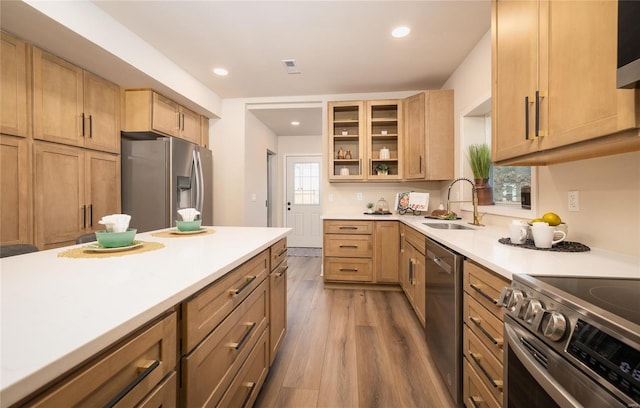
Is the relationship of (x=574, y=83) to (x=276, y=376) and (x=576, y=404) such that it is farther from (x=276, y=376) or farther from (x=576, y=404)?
(x=276, y=376)

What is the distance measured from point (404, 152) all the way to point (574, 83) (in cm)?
254

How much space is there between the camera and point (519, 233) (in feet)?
4.56

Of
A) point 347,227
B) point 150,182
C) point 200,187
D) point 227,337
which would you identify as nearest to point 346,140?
point 347,227

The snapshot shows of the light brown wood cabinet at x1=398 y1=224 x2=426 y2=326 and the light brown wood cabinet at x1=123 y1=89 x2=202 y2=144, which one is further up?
the light brown wood cabinet at x1=123 y1=89 x2=202 y2=144

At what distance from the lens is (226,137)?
4039mm

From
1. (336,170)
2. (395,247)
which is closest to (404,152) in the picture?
(336,170)

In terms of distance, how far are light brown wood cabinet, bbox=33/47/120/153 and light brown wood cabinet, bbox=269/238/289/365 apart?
2.10 m

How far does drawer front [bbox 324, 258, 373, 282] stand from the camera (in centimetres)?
328

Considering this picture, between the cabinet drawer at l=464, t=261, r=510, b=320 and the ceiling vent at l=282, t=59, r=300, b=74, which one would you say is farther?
the ceiling vent at l=282, t=59, r=300, b=74

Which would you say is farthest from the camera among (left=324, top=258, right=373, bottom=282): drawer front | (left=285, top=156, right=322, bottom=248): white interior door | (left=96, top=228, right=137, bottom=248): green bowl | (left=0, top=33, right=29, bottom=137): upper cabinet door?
(left=285, top=156, right=322, bottom=248): white interior door

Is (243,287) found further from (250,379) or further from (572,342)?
(572,342)

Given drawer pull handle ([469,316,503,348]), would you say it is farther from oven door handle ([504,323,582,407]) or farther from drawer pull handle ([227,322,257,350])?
drawer pull handle ([227,322,257,350])

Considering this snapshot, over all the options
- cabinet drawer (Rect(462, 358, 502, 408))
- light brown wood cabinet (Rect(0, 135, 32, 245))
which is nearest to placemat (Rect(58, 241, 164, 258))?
light brown wood cabinet (Rect(0, 135, 32, 245))

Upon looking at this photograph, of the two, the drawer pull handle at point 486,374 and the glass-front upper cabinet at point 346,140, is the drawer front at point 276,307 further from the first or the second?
the glass-front upper cabinet at point 346,140
